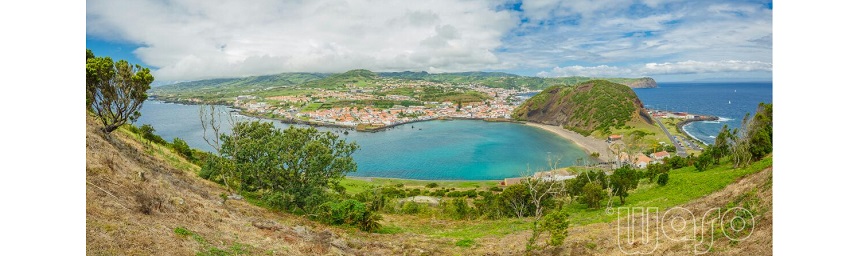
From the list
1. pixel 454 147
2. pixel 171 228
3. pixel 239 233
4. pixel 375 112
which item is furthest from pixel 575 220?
pixel 375 112

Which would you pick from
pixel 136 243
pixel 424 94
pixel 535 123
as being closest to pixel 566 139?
pixel 535 123

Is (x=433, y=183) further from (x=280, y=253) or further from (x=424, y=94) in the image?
(x=424, y=94)

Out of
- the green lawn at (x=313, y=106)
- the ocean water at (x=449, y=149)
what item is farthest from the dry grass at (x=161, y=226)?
→ the green lawn at (x=313, y=106)

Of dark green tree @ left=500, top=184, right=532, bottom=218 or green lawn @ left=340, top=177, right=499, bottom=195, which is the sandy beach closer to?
green lawn @ left=340, top=177, right=499, bottom=195

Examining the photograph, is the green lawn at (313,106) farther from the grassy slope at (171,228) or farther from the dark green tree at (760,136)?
the grassy slope at (171,228)

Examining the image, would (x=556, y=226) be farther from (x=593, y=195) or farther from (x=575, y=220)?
(x=593, y=195)
